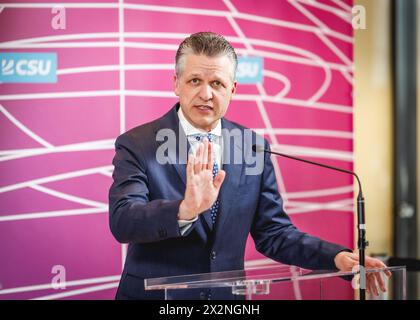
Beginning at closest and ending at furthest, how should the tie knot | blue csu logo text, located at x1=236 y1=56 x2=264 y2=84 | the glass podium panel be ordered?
the glass podium panel, the tie knot, blue csu logo text, located at x1=236 y1=56 x2=264 y2=84

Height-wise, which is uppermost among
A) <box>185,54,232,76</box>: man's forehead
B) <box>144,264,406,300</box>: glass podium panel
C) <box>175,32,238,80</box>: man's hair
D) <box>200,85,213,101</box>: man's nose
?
<box>175,32,238,80</box>: man's hair

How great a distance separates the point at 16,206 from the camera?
3.48 meters

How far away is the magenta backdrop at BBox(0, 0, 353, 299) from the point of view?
347 cm

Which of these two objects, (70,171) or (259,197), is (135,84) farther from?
(259,197)

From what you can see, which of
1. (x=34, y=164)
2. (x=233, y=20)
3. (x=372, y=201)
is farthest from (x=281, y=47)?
(x=34, y=164)

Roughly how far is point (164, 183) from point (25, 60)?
1.34 m

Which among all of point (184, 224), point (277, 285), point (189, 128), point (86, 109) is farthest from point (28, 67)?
point (277, 285)

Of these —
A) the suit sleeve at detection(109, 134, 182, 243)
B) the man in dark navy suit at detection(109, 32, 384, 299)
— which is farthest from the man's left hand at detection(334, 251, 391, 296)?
the suit sleeve at detection(109, 134, 182, 243)

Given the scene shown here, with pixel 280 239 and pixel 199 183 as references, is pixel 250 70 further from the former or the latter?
pixel 199 183

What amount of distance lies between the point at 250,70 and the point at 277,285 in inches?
77.8

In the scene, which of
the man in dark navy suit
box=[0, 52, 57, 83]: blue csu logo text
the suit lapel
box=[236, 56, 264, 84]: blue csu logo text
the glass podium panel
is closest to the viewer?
A: the glass podium panel

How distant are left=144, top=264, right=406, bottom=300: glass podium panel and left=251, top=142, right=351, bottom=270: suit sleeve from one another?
0.68ft

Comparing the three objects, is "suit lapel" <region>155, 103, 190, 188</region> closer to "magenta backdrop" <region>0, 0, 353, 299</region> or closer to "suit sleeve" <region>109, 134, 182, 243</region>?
"suit sleeve" <region>109, 134, 182, 243</region>

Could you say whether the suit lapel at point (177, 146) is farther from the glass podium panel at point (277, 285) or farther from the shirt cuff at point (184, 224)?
the glass podium panel at point (277, 285)
